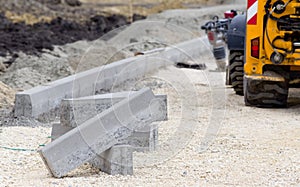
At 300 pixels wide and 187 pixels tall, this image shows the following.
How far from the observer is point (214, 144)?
29.5ft

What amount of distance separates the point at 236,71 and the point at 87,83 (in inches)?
104

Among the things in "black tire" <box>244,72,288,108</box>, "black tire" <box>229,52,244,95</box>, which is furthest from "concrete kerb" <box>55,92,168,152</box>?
"black tire" <box>229,52,244,95</box>

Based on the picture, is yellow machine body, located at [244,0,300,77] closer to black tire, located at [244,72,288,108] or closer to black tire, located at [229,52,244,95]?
black tire, located at [244,72,288,108]

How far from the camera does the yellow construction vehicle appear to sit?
36.9 ft

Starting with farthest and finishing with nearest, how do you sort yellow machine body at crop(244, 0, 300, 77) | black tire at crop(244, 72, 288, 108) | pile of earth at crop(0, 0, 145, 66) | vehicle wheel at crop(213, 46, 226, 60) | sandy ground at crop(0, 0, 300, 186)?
pile of earth at crop(0, 0, 145, 66) → vehicle wheel at crop(213, 46, 226, 60) → black tire at crop(244, 72, 288, 108) → yellow machine body at crop(244, 0, 300, 77) → sandy ground at crop(0, 0, 300, 186)

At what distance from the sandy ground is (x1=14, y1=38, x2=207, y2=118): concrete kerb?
38 cm

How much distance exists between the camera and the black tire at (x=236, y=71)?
43.6 ft

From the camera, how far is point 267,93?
1185cm

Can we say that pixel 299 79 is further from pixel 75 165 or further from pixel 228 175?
pixel 75 165

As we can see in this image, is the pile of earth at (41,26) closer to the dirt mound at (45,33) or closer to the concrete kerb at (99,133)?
the dirt mound at (45,33)

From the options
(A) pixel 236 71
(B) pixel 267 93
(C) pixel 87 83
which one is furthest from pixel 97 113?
(A) pixel 236 71

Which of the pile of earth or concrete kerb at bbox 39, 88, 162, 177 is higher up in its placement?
concrete kerb at bbox 39, 88, 162, 177

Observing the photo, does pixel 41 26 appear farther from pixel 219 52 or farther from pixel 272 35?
pixel 272 35

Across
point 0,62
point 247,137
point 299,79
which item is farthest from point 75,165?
point 0,62
